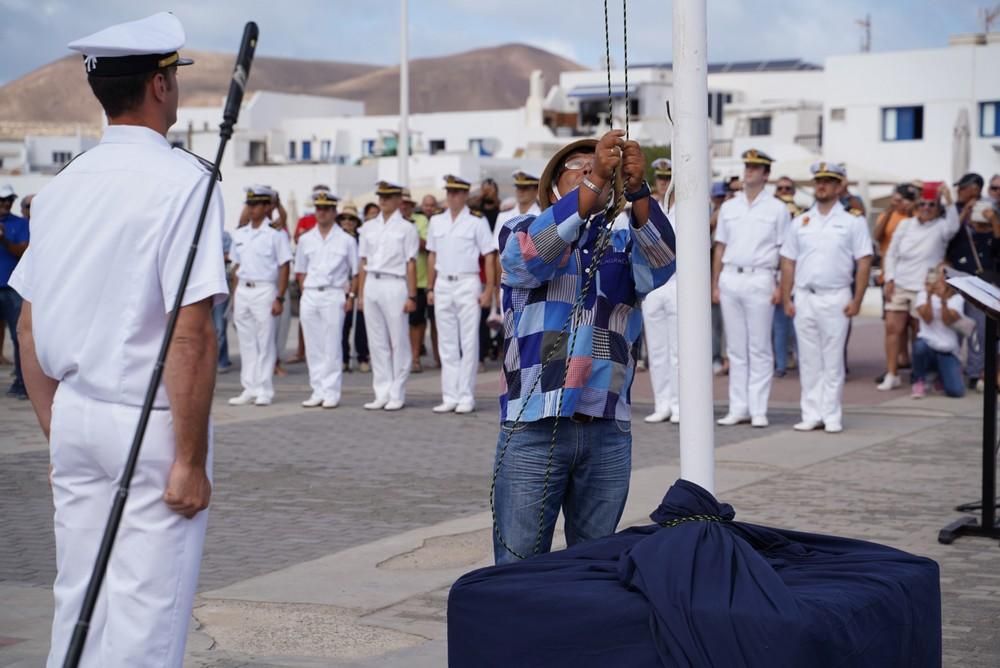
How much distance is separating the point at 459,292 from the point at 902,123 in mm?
54600

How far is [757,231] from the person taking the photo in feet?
43.3

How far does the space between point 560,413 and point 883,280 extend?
490 inches

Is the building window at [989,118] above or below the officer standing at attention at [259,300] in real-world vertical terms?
above

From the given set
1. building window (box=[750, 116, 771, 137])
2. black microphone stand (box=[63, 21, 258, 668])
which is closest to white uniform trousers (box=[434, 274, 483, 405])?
black microphone stand (box=[63, 21, 258, 668])

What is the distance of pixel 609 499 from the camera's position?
514 cm

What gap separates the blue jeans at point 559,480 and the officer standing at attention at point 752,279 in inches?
324

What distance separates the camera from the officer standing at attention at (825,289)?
42.5ft

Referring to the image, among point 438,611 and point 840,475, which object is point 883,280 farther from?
point 438,611

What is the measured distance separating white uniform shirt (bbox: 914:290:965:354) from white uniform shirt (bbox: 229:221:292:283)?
7033mm

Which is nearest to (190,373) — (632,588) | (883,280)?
(632,588)

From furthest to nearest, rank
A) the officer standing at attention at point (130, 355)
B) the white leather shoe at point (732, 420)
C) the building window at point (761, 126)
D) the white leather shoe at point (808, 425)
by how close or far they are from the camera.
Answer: the building window at point (761, 126), the white leather shoe at point (732, 420), the white leather shoe at point (808, 425), the officer standing at attention at point (130, 355)

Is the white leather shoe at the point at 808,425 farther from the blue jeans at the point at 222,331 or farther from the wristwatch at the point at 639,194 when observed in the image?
the wristwatch at the point at 639,194

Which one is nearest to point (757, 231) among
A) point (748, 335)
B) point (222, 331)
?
point (748, 335)

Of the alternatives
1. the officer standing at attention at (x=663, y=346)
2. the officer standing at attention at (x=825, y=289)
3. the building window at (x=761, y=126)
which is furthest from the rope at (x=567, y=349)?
the building window at (x=761, y=126)
